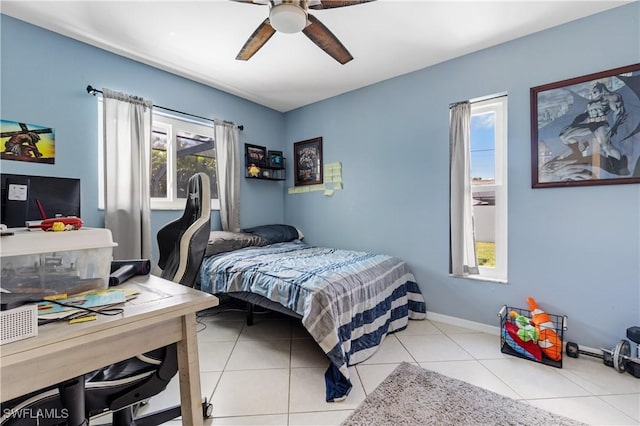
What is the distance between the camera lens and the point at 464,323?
8.31 feet

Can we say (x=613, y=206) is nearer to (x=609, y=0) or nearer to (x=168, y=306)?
(x=609, y=0)

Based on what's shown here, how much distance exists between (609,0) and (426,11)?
1.20 m

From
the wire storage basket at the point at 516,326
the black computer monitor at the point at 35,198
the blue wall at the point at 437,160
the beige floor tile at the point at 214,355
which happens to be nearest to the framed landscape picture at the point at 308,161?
the blue wall at the point at 437,160

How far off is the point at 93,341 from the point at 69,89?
100.0 inches

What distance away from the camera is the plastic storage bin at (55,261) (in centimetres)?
75

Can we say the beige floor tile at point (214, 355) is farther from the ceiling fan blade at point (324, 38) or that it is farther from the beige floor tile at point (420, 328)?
the ceiling fan blade at point (324, 38)

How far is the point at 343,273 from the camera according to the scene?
6.81 feet

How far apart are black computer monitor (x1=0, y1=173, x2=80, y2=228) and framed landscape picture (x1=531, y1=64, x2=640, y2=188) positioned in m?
3.10

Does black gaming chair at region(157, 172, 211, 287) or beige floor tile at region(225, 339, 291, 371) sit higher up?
black gaming chair at region(157, 172, 211, 287)

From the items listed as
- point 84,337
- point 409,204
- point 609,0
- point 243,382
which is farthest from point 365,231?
point 84,337

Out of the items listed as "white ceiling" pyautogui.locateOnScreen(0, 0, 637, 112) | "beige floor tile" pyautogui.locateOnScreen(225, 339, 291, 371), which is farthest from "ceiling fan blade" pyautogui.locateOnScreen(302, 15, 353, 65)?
"beige floor tile" pyautogui.locateOnScreen(225, 339, 291, 371)

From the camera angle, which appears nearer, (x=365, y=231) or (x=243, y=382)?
(x=243, y=382)

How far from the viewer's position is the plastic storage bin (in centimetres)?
75

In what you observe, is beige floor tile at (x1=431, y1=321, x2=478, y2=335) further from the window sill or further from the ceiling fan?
the ceiling fan
